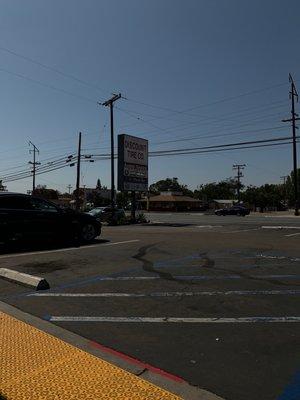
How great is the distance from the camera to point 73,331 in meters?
6.05

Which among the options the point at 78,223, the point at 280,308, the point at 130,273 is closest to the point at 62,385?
the point at 280,308

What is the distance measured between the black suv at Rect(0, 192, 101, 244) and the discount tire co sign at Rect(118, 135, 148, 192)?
18.4 metres

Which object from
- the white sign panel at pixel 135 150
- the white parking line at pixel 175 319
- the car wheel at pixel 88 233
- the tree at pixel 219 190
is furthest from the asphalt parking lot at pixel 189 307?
the tree at pixel 219 190

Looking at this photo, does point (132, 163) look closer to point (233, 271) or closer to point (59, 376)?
point (233, 271)

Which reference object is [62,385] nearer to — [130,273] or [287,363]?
[287,363]

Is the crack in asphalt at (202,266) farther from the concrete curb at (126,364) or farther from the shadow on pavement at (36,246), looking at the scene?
the shadow on pavement at (36,246)

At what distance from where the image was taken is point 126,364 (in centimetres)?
490

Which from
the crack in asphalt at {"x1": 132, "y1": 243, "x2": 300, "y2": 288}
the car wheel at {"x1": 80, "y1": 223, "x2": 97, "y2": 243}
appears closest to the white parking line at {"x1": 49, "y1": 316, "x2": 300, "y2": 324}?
the crack in asphalt at {"x1": 132, "y1": 243, "x2": 300, "y2": 288}

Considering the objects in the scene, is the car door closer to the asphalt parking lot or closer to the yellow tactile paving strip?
the asphalt parking lot

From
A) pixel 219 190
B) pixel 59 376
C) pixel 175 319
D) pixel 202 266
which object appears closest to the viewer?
pixel 59 376

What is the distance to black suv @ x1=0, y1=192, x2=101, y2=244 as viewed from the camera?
13812 mm

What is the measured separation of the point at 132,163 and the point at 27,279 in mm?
26271

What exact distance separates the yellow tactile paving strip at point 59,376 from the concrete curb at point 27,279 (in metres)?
2.81

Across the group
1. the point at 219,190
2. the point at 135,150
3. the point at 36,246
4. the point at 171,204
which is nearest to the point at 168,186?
the point at 219,190
